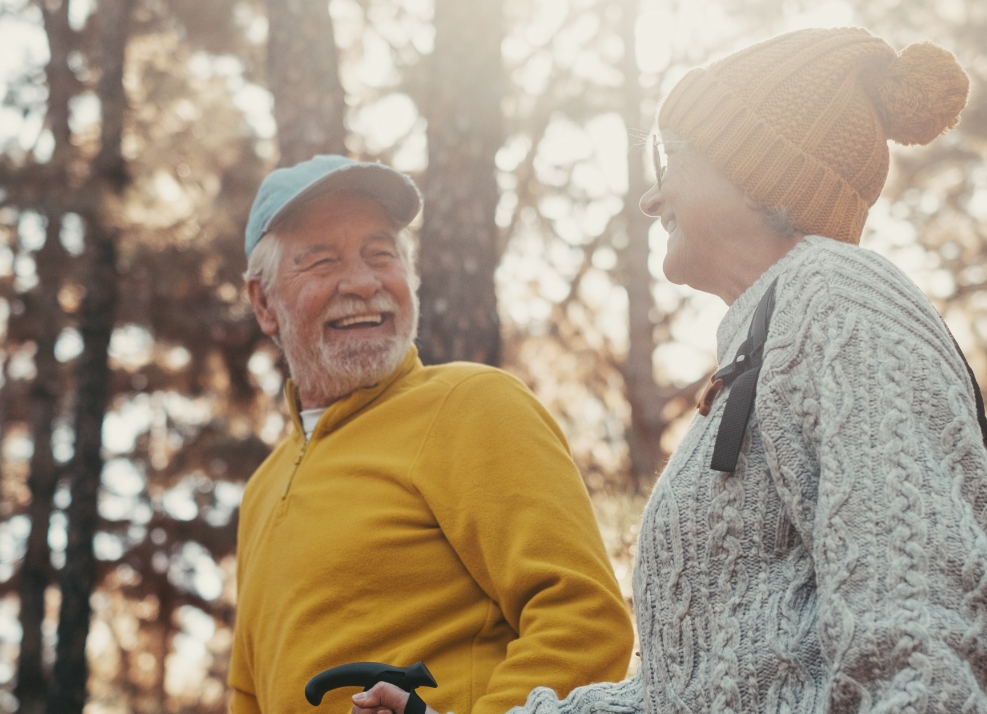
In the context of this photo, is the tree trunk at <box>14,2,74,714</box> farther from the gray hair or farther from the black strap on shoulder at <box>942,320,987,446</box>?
the black strap on shoulder at <box>942,320,987,446</box>

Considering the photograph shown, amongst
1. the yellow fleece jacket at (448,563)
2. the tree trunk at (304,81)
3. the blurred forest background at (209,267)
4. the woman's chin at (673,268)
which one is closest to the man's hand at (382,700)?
the yellow fleece jacket at (448,563)

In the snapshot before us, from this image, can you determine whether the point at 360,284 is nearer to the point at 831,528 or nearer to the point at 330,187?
the point at 330,187

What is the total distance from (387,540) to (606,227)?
27.2 ft

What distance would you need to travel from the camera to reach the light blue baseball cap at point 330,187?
2.56 meters

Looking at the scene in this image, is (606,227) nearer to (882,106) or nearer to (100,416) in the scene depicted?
(100,416)

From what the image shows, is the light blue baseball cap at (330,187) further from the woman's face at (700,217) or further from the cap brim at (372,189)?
the woman's face at (700,217)

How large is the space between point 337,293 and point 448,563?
88cm

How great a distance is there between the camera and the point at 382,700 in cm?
165

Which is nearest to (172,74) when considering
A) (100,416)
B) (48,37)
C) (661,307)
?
(48,37)

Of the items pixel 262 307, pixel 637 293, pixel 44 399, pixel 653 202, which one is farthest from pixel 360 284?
pixel 44 399

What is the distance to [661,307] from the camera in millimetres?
9766

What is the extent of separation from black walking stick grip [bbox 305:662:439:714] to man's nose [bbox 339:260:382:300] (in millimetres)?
1126

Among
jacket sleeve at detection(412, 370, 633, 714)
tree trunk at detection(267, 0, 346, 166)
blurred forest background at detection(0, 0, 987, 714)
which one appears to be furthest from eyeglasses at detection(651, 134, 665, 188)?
blurred forest background at detection(0, 0, 987, 714)

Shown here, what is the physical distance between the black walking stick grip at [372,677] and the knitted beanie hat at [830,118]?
3.37ft
